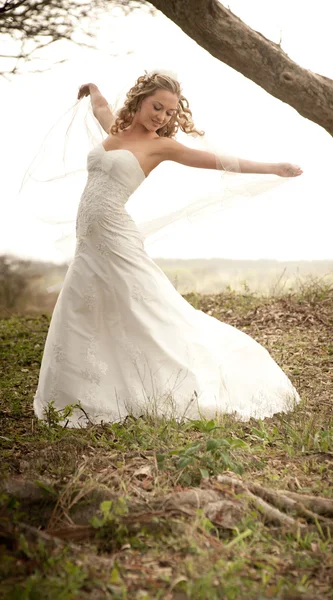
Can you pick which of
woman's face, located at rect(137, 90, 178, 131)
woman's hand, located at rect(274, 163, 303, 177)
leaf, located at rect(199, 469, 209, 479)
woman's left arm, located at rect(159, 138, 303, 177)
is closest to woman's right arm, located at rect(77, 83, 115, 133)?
woman's face, located at rect(137, 90, 178, 131)

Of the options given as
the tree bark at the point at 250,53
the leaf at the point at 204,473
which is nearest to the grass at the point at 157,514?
the leaf at the point at 204,473

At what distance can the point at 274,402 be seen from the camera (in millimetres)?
4797

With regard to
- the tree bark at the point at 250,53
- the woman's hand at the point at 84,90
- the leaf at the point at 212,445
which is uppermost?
the tree bark at the point at 250,53

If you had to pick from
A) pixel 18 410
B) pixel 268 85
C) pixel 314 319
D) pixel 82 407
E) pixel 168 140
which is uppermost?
pixel 268 85

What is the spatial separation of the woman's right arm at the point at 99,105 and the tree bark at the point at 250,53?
1.03m

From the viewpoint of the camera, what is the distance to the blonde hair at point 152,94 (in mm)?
4574

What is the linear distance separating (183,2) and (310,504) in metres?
4.35

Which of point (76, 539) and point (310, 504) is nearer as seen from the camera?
point (76, 539)

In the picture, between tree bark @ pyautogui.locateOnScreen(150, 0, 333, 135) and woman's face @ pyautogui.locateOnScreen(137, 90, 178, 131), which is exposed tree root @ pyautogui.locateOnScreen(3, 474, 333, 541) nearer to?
woman's face @ pyautogui.locateOnScreen(137, 90, 178, 131)

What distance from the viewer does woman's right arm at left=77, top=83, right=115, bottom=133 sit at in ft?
17.0

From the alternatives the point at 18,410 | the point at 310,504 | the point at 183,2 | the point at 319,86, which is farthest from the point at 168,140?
the point at 310,504

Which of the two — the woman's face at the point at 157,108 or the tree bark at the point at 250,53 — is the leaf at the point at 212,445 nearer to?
the woman's face at the point at 157,108

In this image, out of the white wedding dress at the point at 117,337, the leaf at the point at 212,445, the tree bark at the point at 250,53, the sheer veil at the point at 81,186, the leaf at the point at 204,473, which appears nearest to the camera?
the leaf at the point at 204,473

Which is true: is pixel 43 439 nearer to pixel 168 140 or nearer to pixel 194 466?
pixel 194 466
